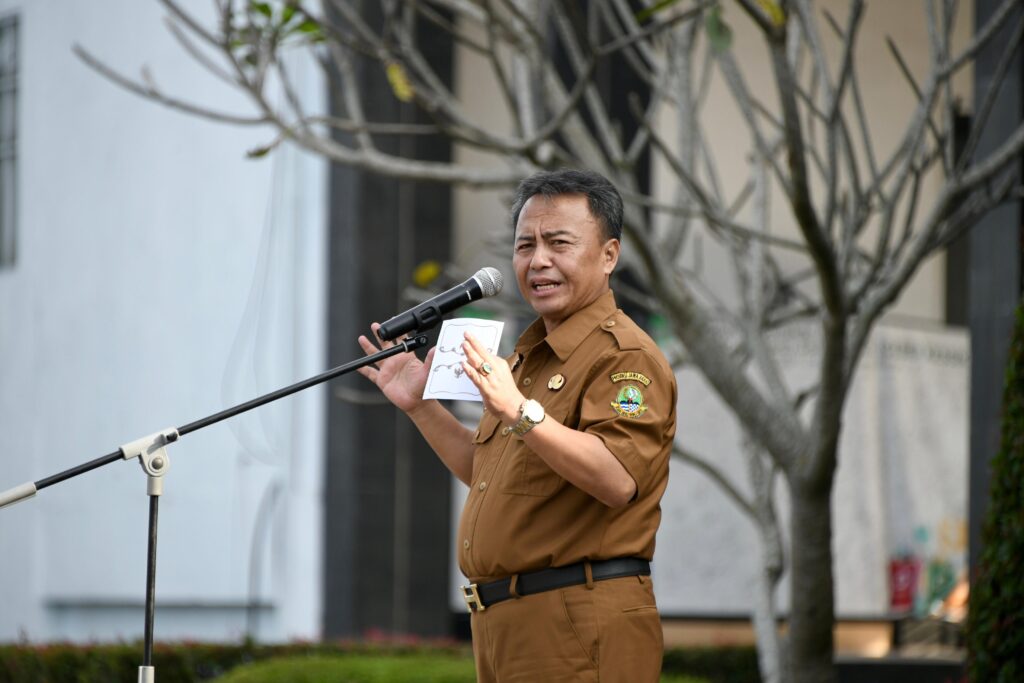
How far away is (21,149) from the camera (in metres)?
11.6

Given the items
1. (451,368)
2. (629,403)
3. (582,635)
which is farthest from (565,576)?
(451,368)

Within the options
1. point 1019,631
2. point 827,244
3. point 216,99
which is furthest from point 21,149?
point 1019,631

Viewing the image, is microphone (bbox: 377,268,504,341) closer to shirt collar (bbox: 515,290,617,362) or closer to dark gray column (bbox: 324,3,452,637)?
shirt collar (bbox: 515,290,617,362)

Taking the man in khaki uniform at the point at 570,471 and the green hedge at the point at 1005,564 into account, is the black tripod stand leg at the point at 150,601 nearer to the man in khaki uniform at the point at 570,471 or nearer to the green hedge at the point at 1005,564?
the man in khaki uniform at the point at 570,471

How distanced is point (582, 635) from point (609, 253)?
0.78m

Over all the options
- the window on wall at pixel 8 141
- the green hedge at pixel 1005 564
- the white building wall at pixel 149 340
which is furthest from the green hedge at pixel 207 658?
the window on wall at pixel 8 141

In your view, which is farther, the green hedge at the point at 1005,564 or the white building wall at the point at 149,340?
the white building wall at the point at 149,340

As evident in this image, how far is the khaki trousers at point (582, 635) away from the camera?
9.46 feet

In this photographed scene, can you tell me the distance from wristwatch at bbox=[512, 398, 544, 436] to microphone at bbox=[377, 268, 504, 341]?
1.21 ft

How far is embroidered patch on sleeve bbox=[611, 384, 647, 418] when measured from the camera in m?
2.89

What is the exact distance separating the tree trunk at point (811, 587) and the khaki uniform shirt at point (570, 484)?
2.06 meters

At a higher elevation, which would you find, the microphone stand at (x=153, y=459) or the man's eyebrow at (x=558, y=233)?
the man's eyebrow at (x=558, y=233)

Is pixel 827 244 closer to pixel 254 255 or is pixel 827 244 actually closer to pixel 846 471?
pixel 846 471

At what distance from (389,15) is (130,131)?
6.17m
